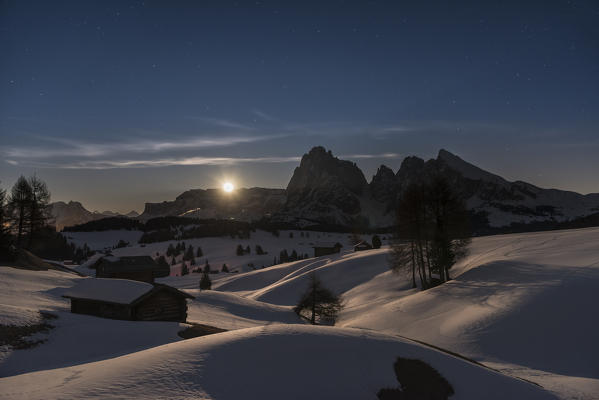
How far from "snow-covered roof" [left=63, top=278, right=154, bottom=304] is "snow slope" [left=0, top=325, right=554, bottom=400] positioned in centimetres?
1392

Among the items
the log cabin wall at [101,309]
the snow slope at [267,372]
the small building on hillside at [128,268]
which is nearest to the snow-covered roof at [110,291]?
the log cabin wall at [101,309]

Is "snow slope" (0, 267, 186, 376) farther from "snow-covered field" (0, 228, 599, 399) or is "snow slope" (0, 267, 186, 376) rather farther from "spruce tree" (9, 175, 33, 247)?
"spruce tree" (9, 175, 33, 247)

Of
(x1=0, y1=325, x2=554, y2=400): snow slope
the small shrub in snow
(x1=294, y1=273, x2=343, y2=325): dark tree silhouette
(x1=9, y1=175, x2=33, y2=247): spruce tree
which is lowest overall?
(x1=294, y1=273, x2=343, y2=325): dark tree silhouette

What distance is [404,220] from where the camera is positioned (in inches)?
1614

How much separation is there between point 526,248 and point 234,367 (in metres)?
42.4

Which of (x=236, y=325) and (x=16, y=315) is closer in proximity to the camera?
(x=16, y=315)

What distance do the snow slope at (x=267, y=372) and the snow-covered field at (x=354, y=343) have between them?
1.5 inches

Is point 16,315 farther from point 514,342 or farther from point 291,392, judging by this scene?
point 514,342

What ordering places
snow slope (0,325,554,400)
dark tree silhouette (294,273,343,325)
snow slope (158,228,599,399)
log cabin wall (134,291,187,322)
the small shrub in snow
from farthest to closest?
dark tree silhouette (294,273,343,325)
log cabin wall (134,291,187,322)
snow slope (158,228,599,399)
the small shrub in snow
snow slope (0,325,554,400)

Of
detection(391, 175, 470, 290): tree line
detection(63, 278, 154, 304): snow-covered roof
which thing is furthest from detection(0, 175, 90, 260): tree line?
detection(391, 175, 470, 290): tree line

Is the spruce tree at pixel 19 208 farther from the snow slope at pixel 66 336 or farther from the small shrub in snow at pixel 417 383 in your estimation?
the small shrub in snow at pixel 417 383

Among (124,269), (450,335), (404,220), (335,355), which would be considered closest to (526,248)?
(404,220)

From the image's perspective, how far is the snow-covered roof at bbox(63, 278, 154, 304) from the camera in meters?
24.2

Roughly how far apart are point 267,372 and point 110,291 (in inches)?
807
